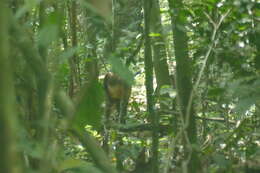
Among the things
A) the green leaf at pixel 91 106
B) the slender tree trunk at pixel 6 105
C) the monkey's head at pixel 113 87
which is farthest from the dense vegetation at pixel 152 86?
the monkey's head at pixel 113 87

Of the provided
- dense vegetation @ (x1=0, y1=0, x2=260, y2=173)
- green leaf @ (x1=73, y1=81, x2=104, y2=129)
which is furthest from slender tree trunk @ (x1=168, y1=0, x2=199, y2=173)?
green leaf @ (x1=73, y1=81, x2=104, y2=129)

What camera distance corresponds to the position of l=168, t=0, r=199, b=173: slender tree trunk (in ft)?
6.07

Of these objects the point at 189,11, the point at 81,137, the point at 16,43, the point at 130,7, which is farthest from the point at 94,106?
the point at 130,7

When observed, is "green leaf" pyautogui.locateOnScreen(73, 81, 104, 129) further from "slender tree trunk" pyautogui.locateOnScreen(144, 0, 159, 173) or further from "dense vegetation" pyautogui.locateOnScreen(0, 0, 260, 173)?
"slender tree trunk" pyautogui.locateOnScreen(144, 0, 159, 173)

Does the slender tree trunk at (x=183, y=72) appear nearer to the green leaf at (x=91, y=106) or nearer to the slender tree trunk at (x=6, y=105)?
the green leaf at (x=91, y=106)

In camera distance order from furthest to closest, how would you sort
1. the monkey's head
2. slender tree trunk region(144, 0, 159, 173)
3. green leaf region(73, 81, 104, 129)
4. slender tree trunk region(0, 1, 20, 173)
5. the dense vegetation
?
1. the monkey's head
2. slender tree trunk region(144, 0, 159, 173)
3. green leaf region(73, 81, 104, 129)
4. the dense vegetation
5. slender tree trunk region(0, 1, 20, 173)

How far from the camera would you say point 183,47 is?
222cm

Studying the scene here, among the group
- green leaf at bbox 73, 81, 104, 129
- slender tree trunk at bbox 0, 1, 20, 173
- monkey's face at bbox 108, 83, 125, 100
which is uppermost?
monkey's face at bbox 108, 83, 125, 100

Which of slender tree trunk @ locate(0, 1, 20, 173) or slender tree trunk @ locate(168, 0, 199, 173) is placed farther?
slender tree trunk @ locate(168, 0, 199, 173)

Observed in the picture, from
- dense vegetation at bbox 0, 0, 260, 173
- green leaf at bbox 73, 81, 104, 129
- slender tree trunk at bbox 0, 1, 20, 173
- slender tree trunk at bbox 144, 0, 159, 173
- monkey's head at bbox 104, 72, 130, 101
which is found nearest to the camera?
slender tree trunk at bbox 0, 1, 20, 173

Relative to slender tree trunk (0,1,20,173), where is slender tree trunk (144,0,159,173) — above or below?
above

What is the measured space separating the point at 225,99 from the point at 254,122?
203mm

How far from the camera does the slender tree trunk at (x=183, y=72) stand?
185 cm

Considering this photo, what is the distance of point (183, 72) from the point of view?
6.95 ft
